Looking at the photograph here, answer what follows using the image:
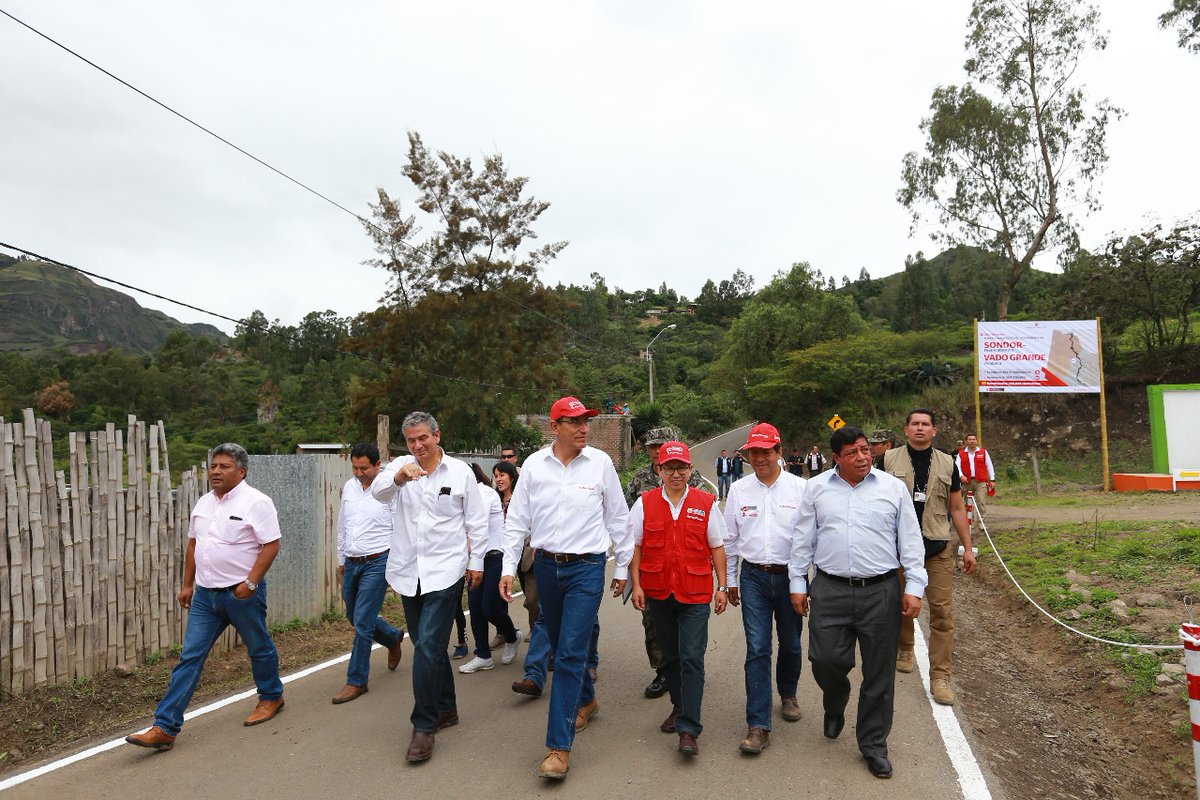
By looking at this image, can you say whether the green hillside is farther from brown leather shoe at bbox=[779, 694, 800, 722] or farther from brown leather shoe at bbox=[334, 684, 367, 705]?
brown leather shoe at bbox=[779, 694, 800, 722]

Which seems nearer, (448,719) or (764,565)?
(764,565)

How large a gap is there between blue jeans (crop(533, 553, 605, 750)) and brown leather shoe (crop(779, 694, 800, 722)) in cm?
150

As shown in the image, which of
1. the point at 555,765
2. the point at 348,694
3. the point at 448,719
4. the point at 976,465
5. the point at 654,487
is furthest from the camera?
the point at 976,465

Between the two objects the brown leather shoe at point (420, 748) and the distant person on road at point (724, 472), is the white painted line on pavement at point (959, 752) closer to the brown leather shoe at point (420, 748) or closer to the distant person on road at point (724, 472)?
the brown leather shoe at point (420, 748)

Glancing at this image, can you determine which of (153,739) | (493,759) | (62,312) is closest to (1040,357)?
(493,759)

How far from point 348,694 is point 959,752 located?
3971 mm

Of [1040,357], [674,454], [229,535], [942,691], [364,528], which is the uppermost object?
[1040,357]

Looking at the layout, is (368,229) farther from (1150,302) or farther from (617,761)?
(1150,302)

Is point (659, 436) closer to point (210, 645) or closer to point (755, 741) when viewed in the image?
point (755, 741)

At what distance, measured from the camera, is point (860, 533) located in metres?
4.18

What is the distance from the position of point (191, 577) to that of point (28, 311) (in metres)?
146

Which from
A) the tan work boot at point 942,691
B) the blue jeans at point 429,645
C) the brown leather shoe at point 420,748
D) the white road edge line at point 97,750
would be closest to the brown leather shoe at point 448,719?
the blue jeans at point 429,645

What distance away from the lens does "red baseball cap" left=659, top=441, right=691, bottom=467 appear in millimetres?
4504

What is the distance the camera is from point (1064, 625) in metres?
6.75
